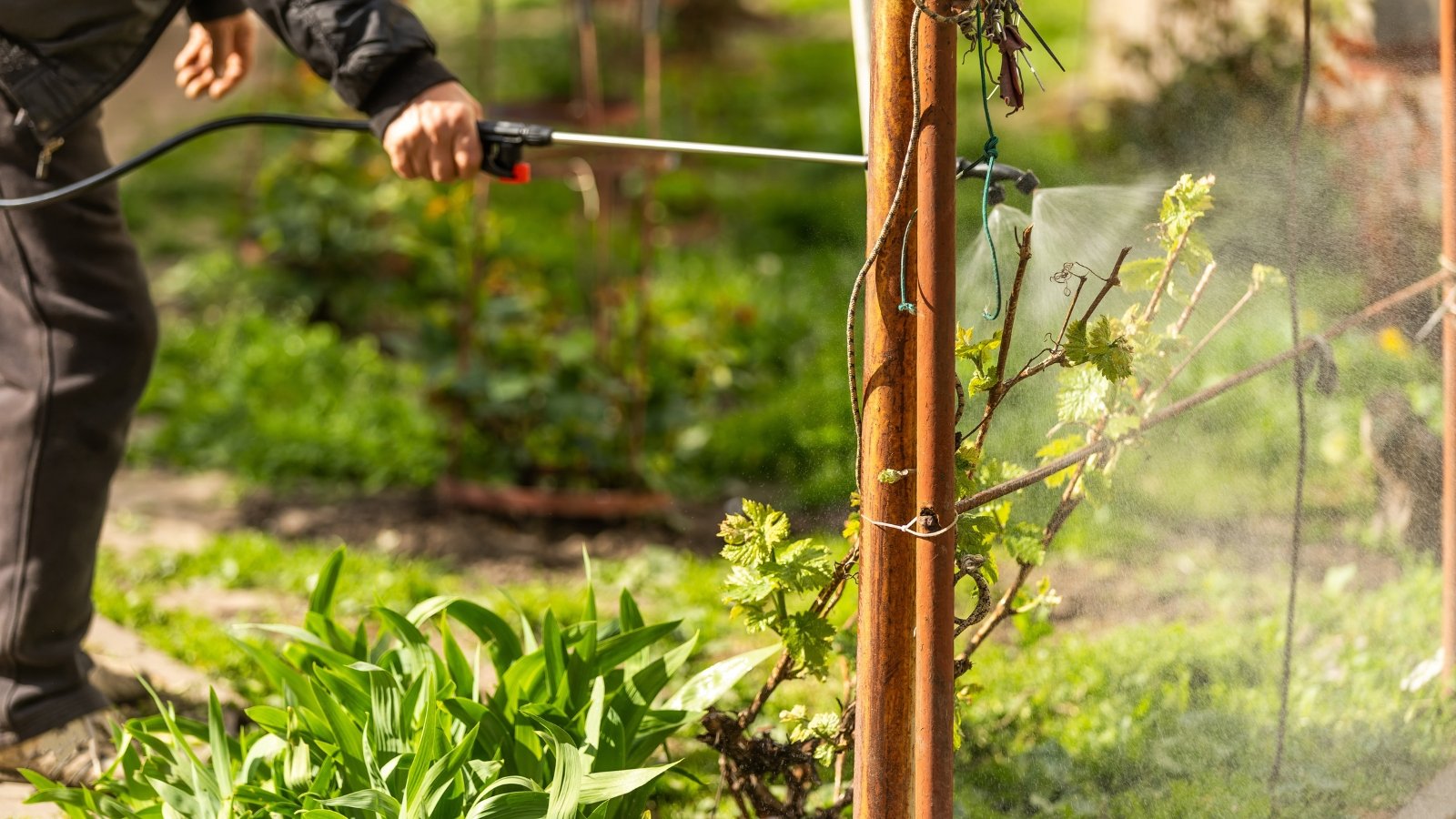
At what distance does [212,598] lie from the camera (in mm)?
3596

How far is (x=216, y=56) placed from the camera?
273 centimetres

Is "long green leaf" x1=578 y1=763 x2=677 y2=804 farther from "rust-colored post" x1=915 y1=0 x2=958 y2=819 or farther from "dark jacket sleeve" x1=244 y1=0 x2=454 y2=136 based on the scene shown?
"dark jacket sleeve" x1=244 y1=0 x2=454 y2=136

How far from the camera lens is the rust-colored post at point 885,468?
1686mm

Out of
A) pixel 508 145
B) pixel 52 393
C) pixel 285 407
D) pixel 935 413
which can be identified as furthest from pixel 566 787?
pixel 285 407

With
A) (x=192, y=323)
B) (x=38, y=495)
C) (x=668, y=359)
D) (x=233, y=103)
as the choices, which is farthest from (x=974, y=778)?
(x=233, y=103)

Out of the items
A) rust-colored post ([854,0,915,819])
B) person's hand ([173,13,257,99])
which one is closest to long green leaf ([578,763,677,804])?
rust-colored post ([854,0,915,819])

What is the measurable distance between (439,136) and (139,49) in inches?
25.3

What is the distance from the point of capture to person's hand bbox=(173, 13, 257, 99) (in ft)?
8.84

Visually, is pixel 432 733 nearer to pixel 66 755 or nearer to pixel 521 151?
pixel 521 151

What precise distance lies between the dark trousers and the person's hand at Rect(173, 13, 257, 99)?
9.7 inches

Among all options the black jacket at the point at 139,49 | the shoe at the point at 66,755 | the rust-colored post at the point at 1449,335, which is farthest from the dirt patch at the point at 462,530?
the rust-colored post at the point at 1449,335

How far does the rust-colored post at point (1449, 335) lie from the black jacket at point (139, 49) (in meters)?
1.81

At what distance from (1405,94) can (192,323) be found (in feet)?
14.6

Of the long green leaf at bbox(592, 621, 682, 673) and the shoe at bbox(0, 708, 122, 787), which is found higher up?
the long green leaf at bbox(592, 621, 682, 673)
